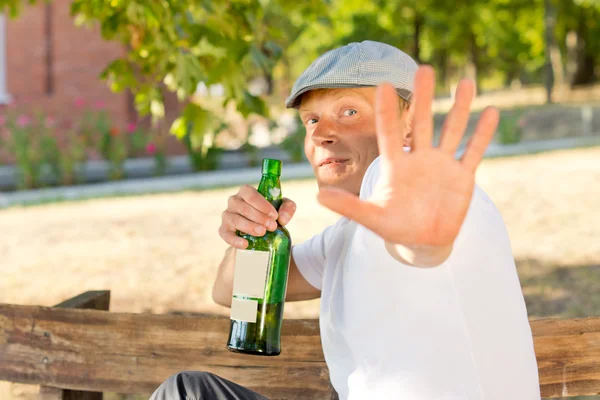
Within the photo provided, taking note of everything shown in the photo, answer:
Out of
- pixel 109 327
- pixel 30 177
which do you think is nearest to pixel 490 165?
pixel 30 177

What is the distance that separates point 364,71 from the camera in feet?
6.41

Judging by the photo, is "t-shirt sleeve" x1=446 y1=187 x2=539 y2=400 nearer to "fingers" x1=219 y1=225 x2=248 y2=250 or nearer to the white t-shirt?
the white t-shirt

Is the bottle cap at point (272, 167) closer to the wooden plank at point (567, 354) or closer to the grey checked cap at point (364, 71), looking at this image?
the grey checked cap at point (364, 71)

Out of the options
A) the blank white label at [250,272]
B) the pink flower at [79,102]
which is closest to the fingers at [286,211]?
the blank white label at [250,272]

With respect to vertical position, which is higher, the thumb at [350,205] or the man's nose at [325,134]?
the man's nose at [325,134]

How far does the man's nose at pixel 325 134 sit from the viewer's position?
202cm

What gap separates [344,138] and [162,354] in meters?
1.09

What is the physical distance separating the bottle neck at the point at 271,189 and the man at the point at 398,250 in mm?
42

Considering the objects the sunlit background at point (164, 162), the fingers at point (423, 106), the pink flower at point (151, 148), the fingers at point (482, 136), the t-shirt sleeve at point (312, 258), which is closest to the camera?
the fingers at point (423, 106)

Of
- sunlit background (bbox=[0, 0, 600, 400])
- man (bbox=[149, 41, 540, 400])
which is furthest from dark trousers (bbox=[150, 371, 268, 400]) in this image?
sunlit background (bbox=[0, 0, 600, 400])

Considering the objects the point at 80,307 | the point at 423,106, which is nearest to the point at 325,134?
the point at 423,106

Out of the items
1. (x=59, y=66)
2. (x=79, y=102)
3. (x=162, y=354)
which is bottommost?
(x=162, y=354)

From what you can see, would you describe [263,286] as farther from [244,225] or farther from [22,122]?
[22,122]

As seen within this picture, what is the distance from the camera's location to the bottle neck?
213 centimetres
